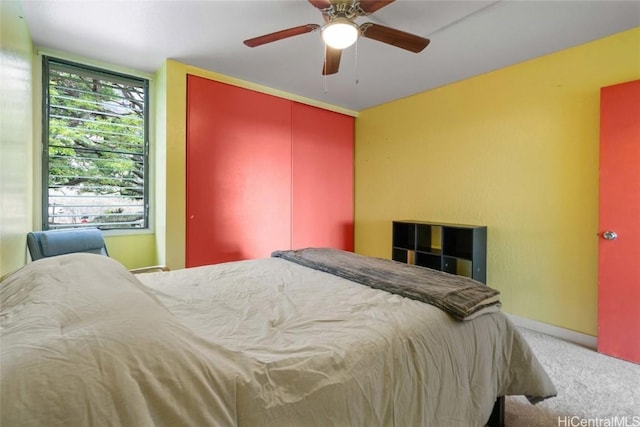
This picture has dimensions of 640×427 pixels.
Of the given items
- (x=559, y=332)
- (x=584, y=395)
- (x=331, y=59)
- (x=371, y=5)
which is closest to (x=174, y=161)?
(x=331, y=59)

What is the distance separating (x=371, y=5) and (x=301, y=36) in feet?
2.90

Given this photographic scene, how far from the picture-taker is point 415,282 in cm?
162

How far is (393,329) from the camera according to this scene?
113 centimetres

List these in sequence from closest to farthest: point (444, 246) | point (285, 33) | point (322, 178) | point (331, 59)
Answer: point (285, 33), point (331, 59), point (444, 246), point (322, 178)

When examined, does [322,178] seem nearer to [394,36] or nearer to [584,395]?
[394,36]

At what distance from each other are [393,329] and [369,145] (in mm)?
3564

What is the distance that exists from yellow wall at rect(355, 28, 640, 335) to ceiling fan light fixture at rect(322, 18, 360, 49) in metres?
2.03

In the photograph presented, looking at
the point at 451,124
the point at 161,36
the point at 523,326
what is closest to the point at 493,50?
the point at 451,124

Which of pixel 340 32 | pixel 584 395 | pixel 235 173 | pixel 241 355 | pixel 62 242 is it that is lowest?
pixel 584 395

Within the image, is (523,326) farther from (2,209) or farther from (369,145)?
(2,209)

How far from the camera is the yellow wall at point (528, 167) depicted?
2.47 metres

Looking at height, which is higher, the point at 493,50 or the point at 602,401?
the point at 493,50

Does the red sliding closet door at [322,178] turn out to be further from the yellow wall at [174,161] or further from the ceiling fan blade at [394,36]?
the ceiling fan blade at [394,36]

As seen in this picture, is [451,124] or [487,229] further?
[451,124]
